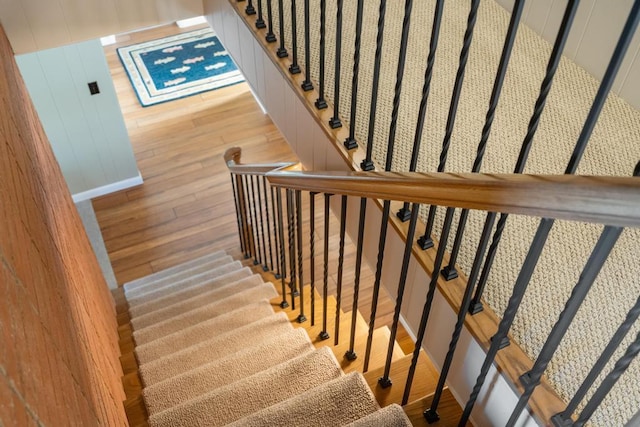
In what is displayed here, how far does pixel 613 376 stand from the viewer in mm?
941

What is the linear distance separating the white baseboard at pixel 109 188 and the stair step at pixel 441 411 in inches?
181

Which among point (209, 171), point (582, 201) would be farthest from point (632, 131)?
point (209, 171)

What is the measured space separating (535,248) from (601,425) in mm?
471

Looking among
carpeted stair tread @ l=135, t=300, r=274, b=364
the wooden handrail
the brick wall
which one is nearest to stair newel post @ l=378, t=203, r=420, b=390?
the wooden handrail

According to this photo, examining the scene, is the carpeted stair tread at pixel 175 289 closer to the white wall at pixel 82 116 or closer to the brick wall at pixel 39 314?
the brick wall at pixel 39 314

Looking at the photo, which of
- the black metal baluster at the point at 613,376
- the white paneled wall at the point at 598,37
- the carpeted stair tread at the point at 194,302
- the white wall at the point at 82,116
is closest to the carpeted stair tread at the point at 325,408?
the black metal baluster at the point at 613,376

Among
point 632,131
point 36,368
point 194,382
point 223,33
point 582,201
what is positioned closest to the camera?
point 582,201

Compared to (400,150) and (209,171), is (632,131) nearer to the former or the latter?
(400,150)

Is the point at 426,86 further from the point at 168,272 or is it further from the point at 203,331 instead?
the point at 168,272

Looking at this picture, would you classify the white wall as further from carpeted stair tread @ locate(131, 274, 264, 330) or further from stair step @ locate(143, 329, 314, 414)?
stair step @ locate(143, 329, 314, 414)

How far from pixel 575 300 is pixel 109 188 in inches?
208

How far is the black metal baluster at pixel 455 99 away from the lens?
1141 millimetres

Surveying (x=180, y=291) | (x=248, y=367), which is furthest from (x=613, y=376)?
(x=180, y=291)

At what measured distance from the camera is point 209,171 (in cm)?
577
